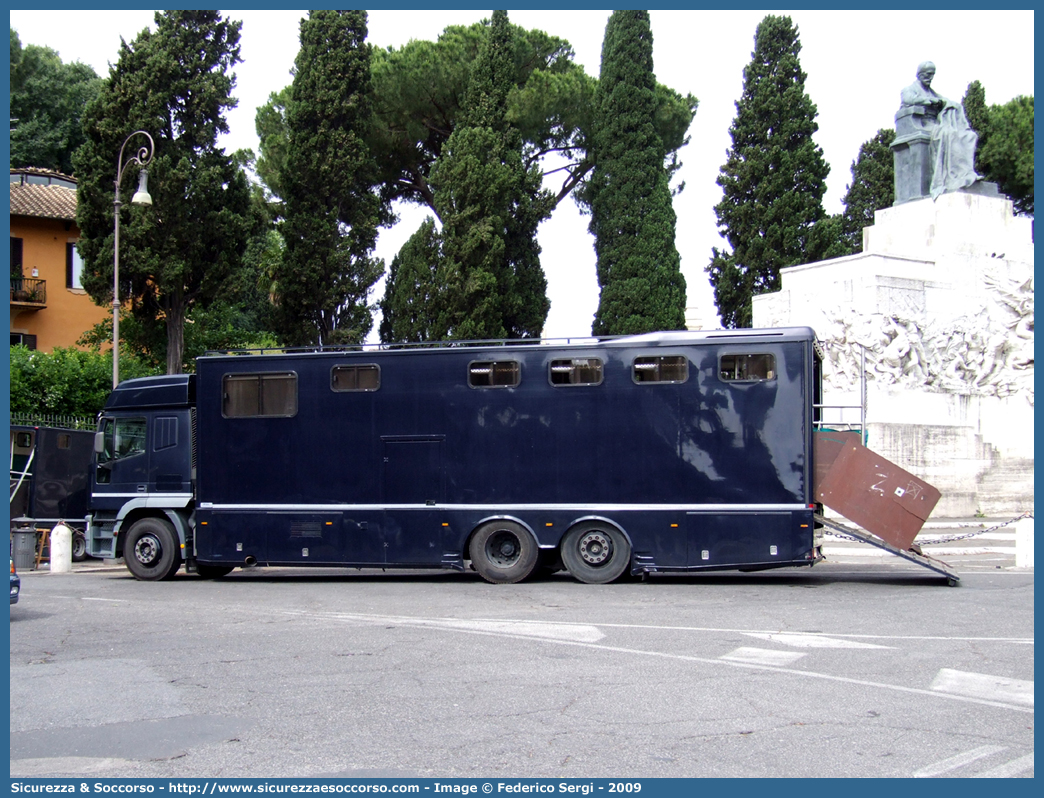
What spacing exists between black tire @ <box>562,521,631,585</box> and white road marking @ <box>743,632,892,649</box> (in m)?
4.40

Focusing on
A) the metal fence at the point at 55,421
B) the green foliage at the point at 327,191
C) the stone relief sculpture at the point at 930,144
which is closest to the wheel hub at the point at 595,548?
the metal fence at the point at 55,421

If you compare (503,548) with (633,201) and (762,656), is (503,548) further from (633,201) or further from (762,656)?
(633,201)

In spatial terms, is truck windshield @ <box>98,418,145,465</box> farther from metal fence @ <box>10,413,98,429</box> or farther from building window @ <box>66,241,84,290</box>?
building window @ <box>66,241,84,290</box>

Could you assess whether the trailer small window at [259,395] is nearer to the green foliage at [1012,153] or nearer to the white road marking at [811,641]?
the white road marking at [811,641]

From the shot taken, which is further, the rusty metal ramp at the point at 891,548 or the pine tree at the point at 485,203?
the pine tree at the point at 485,203

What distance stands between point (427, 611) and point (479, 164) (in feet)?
76.4

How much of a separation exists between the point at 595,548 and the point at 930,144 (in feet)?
55.4

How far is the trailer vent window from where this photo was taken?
14.5m

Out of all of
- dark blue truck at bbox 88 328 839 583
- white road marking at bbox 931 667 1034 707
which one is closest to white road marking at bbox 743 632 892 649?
white road marking at bbox 931 667 1034 707

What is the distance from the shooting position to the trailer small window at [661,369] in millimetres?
14164

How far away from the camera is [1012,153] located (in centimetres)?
4694

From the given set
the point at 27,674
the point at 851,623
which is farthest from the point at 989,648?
the point at 27,674

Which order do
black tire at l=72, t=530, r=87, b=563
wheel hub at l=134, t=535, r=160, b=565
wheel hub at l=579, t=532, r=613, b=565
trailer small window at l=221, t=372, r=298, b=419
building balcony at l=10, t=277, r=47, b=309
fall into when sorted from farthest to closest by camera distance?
building balcony at l=10, t=277, r=47, b=309, black tire at l=72, t=530, r=87, b=563, wheel hub at l=134, t=535, r=160, b=565, trailer small window at l=221, t=372, r=298, b=419, wheel hub at l=579, t=532, r=613, b=565

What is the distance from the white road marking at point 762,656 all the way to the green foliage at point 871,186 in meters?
41.6
